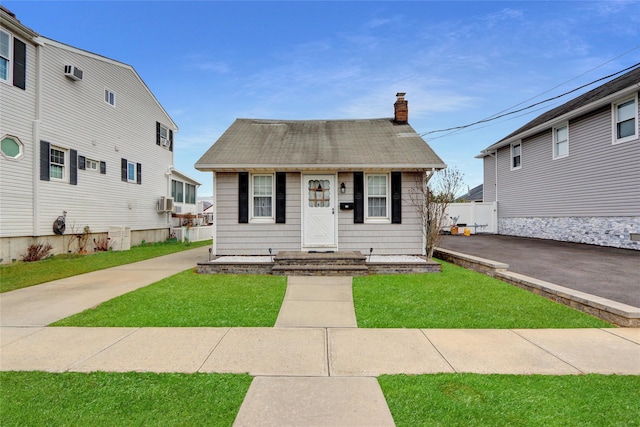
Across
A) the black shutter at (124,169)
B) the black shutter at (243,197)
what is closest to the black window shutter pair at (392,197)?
the black shutter at (243,197)

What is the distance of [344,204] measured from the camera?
30.6ft

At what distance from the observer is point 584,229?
1248 cm

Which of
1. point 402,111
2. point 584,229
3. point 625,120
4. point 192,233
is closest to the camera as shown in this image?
point 625,120

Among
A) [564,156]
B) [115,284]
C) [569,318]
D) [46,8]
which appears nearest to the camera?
[569,318]

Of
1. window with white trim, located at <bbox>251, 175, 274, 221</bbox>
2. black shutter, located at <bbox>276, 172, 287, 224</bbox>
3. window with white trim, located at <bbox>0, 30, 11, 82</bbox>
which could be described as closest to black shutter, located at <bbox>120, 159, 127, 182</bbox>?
window with white trim, located at <bbox>0, 30, 11, 82</bbox>

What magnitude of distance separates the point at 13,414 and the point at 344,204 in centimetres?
783

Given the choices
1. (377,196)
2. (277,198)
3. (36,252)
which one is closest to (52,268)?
(36,252)

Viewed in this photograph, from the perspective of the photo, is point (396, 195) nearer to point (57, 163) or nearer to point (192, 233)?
point (57, 163)

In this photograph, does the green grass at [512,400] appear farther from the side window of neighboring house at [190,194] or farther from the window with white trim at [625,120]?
the side window of neighboring house at [190,194]

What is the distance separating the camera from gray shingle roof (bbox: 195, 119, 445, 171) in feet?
29.2

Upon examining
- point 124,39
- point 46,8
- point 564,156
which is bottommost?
point 564,156

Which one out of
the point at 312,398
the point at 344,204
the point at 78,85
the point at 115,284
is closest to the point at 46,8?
the point at 78,85

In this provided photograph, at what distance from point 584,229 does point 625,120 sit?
4.26 meters

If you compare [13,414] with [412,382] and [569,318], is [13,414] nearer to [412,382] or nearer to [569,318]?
[412,382]
